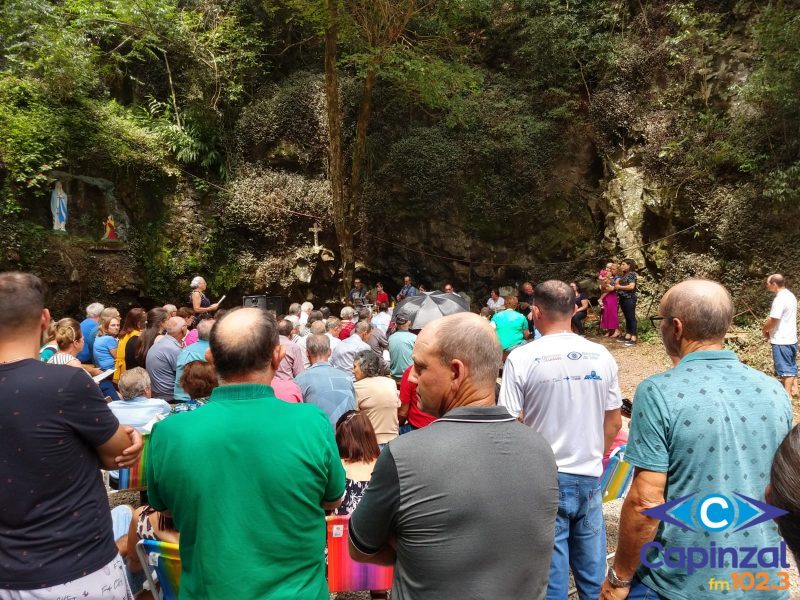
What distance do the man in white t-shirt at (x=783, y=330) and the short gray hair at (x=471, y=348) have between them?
653 centimetres

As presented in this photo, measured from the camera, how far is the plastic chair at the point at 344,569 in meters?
2.74

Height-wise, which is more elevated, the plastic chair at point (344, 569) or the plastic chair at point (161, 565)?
the plastic chair at point (161, 565)

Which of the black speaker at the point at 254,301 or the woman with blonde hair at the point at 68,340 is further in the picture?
the black speaker at the point at 254,301

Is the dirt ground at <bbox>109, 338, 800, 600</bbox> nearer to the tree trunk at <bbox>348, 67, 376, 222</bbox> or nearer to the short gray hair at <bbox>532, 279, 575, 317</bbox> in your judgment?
the short gray hair at <bbox>532, 279, 575, 317</bbox>

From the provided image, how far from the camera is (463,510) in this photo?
1.42m

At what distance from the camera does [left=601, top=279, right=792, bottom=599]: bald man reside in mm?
1809

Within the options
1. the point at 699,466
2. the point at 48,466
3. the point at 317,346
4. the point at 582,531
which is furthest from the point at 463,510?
the point at 317,346

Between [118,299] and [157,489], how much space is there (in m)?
14.3

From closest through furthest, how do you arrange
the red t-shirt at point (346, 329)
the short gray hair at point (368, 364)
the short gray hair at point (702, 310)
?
the short gray hair at point (702, 310), the short gray hair at point (368, 364), the red t-shirt at point (346, 329)

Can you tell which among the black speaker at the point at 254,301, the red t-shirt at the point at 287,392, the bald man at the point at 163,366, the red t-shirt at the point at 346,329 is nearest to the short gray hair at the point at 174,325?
the bald man at the point at 163,366

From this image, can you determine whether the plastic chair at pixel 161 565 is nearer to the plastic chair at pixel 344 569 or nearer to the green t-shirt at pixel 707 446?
the plastic chair at pixel 344 569

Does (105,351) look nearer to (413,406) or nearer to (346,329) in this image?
(346,329)

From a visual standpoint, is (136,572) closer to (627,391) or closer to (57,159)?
(627,391)

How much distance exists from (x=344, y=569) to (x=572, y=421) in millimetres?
1462
